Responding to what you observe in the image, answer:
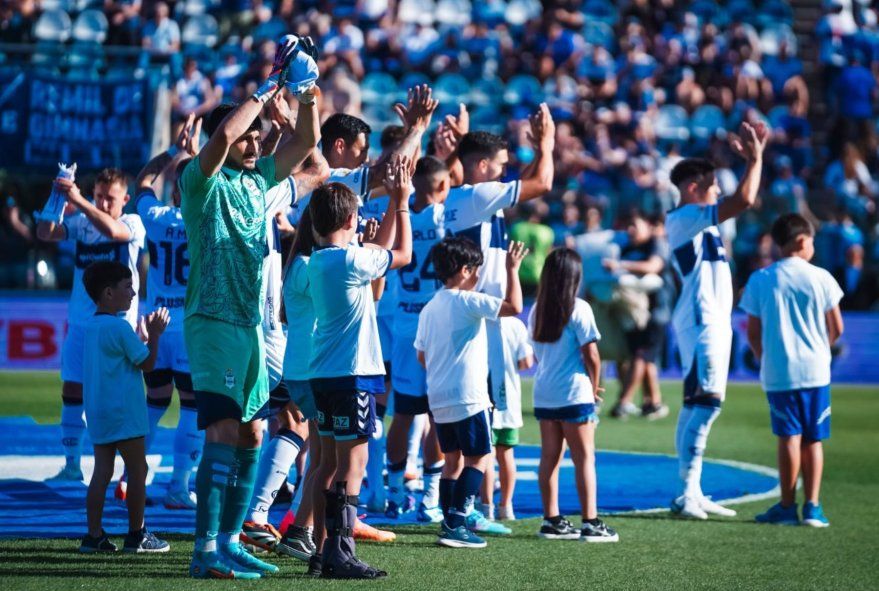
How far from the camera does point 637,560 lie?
6.92 meters

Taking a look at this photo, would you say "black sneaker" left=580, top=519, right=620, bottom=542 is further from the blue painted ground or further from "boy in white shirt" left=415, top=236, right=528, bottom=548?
the blue painted ground

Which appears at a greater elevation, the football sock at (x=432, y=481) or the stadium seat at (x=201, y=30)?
the stadium seat at (x=201, y=30)

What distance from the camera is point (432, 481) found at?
8234mm

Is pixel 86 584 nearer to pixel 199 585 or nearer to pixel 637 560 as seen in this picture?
pixel 199 585

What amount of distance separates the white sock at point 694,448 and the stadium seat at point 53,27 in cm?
1631

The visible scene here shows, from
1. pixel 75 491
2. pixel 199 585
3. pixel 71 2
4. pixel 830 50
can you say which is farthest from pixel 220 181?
pixel 830 50

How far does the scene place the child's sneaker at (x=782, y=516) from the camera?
8359 millimetres

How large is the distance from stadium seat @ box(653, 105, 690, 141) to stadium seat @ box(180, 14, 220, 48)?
7961 mm

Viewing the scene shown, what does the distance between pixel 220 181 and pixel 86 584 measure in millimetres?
1927

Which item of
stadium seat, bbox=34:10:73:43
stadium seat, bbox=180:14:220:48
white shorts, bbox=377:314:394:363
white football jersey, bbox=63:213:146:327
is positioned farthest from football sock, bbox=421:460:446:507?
stadium seat, bbox=34:10:73:43

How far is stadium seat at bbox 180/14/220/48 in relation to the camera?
2270 centimetres

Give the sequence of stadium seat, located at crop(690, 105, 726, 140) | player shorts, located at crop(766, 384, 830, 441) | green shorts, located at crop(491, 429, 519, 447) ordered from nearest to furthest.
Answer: green shorts, located at crop(491, 429, 519, 447)
player shorts, located at crop(766, 384, 830, 441)
stadium seat, located at crop(690, 105, 726, 140)

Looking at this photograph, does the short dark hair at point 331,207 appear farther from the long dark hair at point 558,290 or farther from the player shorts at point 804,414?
the player shorts at point 804,414

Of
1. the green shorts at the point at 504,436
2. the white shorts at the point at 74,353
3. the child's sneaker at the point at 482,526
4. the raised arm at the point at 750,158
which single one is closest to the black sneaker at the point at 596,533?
the child's sneaker at the point at 482,526
